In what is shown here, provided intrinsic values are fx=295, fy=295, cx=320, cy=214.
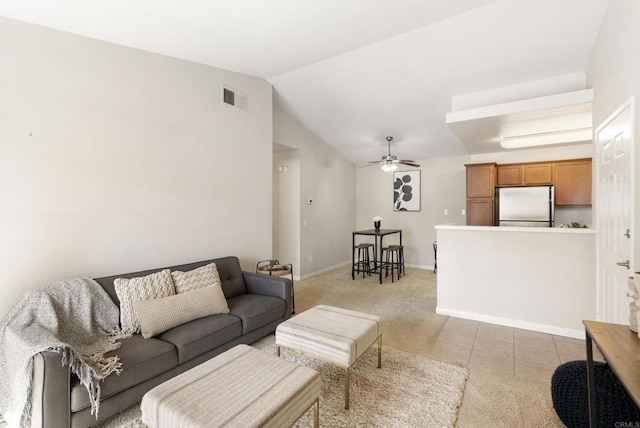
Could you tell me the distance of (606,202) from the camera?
2557 mm

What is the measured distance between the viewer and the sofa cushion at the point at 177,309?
88.0 inches

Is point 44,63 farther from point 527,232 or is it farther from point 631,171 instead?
point 527,232

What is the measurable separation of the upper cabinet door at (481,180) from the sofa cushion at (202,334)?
15.1 feet

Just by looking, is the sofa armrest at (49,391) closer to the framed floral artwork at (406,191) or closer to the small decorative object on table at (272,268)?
the small decorative object on table at (272,268)

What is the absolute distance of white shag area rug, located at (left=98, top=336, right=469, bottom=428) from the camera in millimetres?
1836


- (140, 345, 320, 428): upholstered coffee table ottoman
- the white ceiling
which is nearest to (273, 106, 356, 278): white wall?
the white ceiling

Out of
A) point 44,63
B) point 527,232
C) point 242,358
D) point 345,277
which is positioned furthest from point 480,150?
point 44,63

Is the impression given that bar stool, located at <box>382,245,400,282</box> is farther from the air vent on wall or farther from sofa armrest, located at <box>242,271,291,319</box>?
the air vent on wall

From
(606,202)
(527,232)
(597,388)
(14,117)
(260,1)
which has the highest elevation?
(260,1)

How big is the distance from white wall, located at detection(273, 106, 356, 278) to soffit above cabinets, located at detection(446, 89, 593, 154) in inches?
104

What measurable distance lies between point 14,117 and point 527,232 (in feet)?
15.7

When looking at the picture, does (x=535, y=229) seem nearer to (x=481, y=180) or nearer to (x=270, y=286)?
(x=481, y=180)

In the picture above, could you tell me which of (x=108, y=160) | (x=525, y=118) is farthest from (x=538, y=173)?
(x=108, y=160)

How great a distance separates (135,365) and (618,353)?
2490mm
